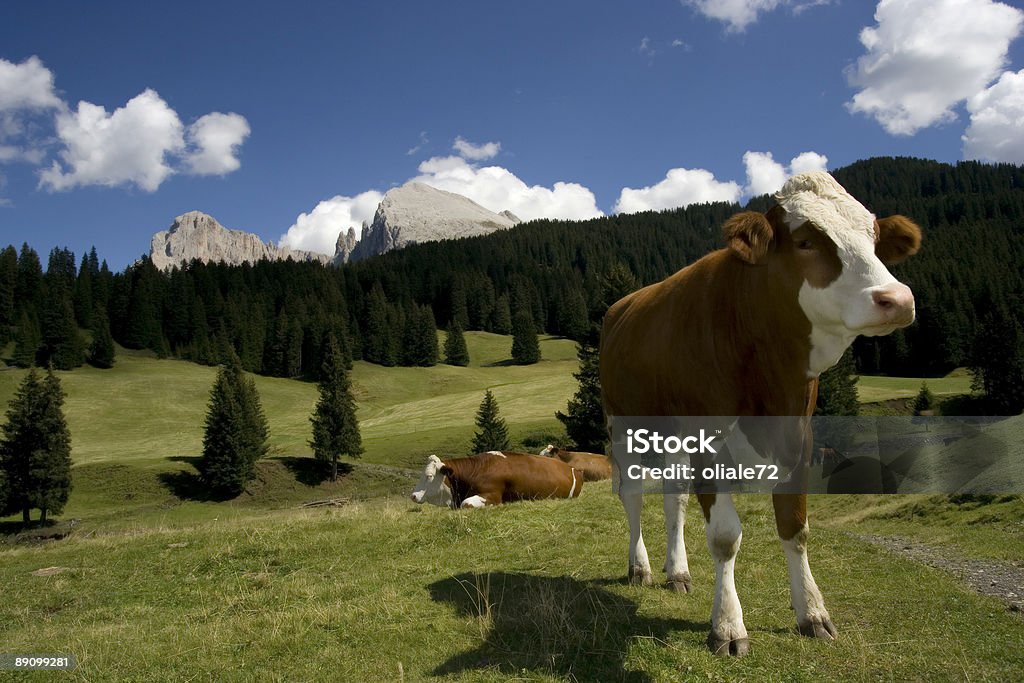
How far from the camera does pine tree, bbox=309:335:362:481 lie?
5656 centimetres

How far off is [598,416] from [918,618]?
1543 inches

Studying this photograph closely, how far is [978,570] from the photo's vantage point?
Answer: 741cm

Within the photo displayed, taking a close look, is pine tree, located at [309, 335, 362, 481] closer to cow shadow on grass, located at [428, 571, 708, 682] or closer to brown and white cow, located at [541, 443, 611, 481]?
brown and white cow, located at [541, 443, 611, 481]

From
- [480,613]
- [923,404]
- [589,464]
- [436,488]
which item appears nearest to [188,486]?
[589,464]

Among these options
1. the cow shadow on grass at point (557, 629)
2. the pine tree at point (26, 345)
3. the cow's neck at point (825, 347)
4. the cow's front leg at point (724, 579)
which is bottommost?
the cow shadow on grass at point (557, 629)

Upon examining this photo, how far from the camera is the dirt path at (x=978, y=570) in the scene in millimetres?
6305

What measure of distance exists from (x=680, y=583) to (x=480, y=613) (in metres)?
2.21

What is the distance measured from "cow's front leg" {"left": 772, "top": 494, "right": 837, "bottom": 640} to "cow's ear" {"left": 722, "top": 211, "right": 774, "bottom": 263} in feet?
6.81

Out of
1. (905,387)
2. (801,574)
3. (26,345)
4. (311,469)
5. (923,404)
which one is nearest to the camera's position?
(801,574)

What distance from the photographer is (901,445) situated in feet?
64.4

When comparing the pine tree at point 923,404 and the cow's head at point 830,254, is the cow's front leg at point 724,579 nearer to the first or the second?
the cow's head at point 830,254

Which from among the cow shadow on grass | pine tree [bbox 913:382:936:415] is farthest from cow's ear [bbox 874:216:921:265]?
pine tree [bbox 913:382:936:415]

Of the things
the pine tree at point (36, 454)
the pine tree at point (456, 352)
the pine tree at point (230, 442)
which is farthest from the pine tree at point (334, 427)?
the pine tree at point (456, 352)

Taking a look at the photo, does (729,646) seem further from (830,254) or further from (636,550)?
(830,254)
